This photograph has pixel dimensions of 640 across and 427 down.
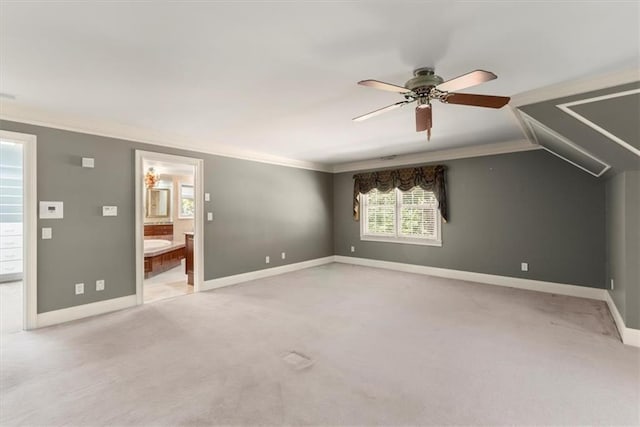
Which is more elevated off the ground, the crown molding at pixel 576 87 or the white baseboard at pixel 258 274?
the crown molding at pixel 576 87

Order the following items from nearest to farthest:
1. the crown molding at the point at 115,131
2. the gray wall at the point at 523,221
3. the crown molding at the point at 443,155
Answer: the crown molding at the point at 115,131 < the gray wall at the point at 523,221 < the crown molding at the point at 443,155

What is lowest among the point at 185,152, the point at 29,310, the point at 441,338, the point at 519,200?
the point at 441,338

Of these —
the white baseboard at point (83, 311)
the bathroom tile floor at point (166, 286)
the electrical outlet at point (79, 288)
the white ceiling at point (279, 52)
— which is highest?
the white ceiling at point (279, 52)

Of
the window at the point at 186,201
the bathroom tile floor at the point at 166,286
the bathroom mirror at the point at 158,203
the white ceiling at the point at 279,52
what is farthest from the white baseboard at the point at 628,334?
the bathroom mirror at the point at 158,203

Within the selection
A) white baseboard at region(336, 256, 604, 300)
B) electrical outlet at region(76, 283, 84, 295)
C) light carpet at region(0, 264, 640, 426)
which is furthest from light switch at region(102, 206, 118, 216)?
white baseboard at region(336, 256, 604, 300)

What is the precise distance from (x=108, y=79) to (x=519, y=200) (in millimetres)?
5570

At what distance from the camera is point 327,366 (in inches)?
94.5

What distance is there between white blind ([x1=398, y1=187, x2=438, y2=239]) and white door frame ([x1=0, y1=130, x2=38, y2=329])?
18.5 ft

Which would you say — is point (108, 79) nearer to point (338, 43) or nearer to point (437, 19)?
point (338, 43)

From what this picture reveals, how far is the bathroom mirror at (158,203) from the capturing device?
8297mm

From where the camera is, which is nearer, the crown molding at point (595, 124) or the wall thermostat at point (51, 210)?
the crown molding at point (595, 124)

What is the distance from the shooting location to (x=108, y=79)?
8.09ft

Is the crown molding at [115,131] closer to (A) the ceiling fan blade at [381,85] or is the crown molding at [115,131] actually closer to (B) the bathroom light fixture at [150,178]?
(B) the bathroom light fixture at [150,178]

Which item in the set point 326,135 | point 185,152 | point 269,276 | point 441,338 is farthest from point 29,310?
point 441,338
